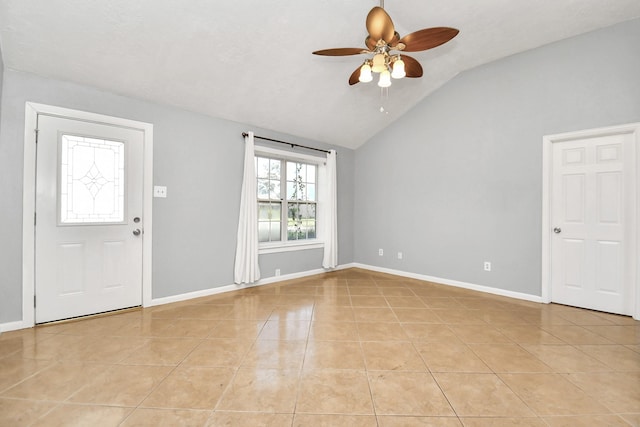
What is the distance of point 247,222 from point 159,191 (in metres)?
1.18

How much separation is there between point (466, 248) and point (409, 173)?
155 cm

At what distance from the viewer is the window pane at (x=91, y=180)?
2.89 meters

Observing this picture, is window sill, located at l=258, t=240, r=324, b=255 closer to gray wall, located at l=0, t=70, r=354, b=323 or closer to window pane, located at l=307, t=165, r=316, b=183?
gray wall, located at l=0, t=70, r=354, b=323

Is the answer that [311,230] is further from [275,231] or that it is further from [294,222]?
[275,231]

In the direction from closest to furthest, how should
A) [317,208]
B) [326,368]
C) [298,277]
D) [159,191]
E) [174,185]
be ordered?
1. [326,368]
2. [159,191]
3. [174,185]
4. [298,277]
5. [317,208]

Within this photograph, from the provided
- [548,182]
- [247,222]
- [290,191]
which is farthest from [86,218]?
[548,182]

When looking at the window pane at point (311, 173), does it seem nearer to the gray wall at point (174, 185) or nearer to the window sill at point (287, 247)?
the gray wall at point (174, 185)

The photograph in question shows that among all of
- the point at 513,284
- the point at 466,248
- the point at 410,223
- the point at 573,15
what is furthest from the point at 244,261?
the point at 573,15

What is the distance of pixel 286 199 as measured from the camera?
489cm

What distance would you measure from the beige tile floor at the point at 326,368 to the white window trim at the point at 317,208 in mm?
1297

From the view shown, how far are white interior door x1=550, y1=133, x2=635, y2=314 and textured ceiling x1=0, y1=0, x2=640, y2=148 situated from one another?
1451 mm

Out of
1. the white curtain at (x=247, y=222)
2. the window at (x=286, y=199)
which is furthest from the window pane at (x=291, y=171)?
the white curtain at (x=247, y=222)

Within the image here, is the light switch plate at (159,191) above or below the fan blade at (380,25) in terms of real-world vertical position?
below

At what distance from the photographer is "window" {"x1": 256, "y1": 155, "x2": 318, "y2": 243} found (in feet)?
15.1
